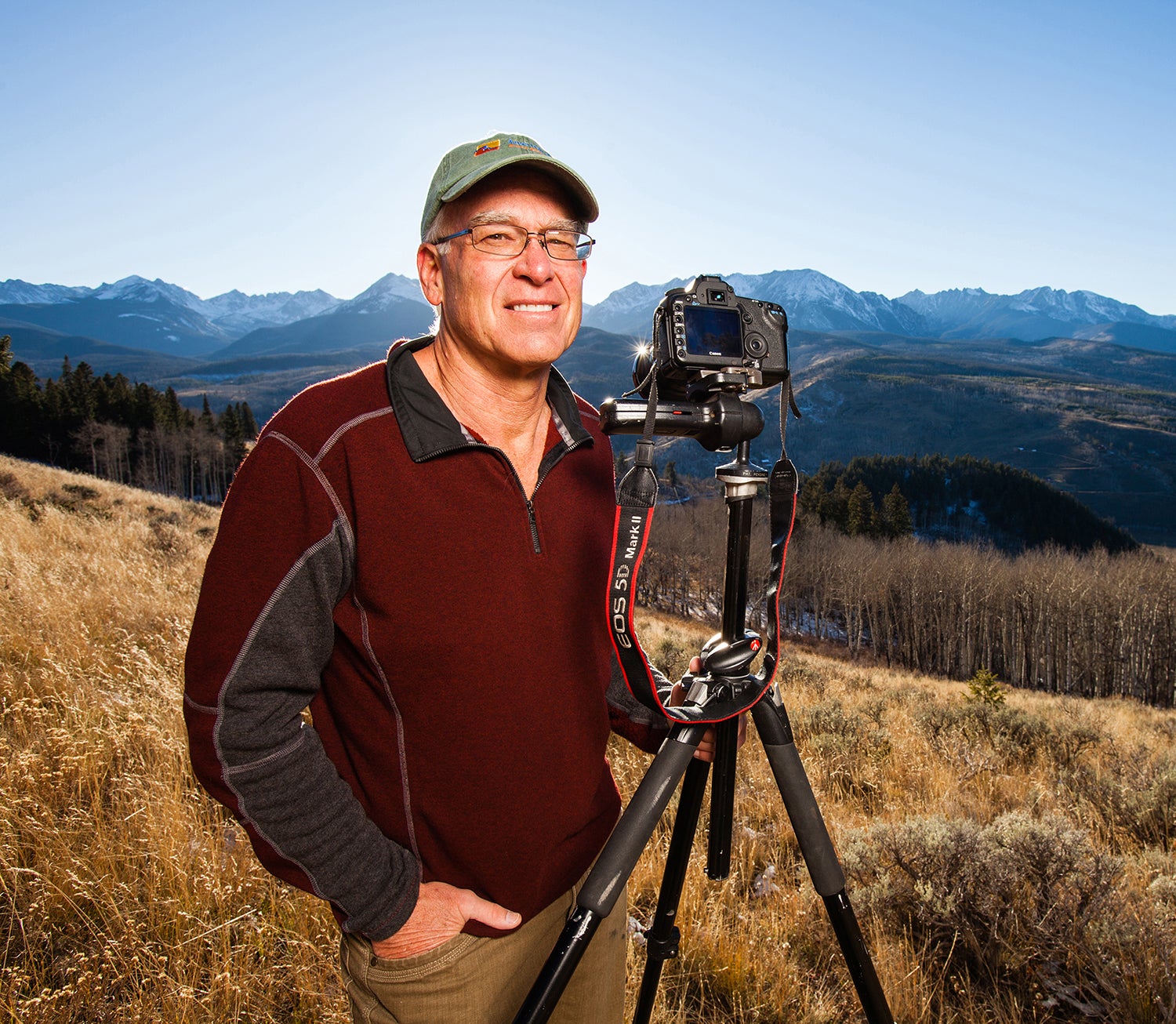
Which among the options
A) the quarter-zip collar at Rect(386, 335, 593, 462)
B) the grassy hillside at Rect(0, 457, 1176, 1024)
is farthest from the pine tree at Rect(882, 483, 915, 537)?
the quarter-zip collar at Rect(386, 335, 593, 462)

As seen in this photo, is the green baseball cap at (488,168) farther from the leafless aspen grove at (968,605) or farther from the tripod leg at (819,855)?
the leafless aspen grove at (968,605)

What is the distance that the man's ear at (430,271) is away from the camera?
5.47 ft

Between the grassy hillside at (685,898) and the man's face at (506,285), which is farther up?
the man's face at (506,285)

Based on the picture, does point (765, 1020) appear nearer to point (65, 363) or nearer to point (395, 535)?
point (395, 535)

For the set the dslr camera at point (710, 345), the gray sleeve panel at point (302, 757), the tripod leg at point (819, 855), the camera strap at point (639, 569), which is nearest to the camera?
the gray sleeve panel at point (302, 757)

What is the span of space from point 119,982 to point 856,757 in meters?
5.01

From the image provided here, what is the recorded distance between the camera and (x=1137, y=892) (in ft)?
11.0

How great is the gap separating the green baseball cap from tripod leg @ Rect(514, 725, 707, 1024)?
4.35ft

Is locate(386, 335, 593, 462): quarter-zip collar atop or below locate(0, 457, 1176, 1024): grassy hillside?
atop

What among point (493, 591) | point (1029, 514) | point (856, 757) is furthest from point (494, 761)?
point (1029, 514)

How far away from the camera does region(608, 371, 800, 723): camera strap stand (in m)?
1.40

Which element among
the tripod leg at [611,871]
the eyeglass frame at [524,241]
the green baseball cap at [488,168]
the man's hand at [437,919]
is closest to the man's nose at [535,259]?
the eyeglass frame at [524,241]

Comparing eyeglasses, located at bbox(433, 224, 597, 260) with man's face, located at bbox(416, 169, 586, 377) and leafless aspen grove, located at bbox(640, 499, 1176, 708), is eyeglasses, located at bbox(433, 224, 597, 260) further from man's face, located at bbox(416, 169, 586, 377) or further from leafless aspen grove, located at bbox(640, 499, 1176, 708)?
leafless aspen grove, located at bbox(640, 499, 1176, 708)

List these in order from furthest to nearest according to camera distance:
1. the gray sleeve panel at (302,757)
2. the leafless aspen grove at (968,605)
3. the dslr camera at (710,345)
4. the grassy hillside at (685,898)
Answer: the leafless aspen grove at (968,605), the grassy hillside at (685,898), the dslr camera at (710,345), the gray sleeve panel at (302,757)
